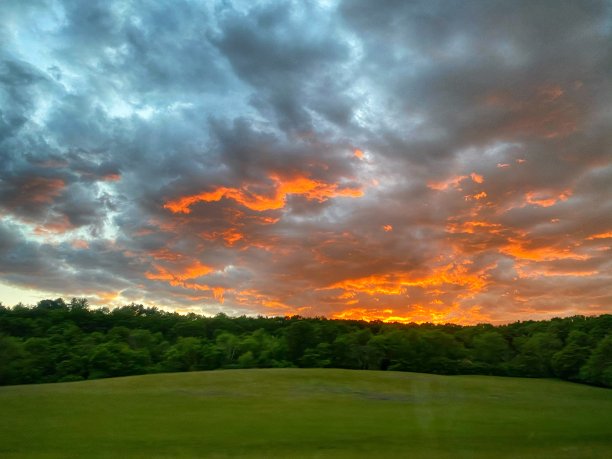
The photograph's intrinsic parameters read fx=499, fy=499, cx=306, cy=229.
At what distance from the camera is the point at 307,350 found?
313 feet

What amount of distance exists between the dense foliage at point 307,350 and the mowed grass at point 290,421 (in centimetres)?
2863

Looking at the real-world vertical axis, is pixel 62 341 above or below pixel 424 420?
above

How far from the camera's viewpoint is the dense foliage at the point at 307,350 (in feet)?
272

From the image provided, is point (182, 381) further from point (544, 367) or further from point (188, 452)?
point (544, 367)

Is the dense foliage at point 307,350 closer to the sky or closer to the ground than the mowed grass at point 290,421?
closer to the sky

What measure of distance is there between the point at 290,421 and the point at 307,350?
62.9 m

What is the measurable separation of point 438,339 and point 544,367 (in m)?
19.8

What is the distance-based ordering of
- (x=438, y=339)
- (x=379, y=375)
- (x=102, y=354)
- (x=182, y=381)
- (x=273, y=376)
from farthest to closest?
(x=438, y=339), (x=102, y=354), (x=379, y=375), (x=273, y=376), (x=182, y=381)

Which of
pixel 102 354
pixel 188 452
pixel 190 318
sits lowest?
pixel 188 452

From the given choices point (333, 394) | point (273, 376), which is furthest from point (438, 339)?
point (333, 394)

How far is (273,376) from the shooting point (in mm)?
62250

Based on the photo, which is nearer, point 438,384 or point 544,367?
point 438,384

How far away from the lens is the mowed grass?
25.2m

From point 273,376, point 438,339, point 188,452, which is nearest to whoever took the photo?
point 188,452
